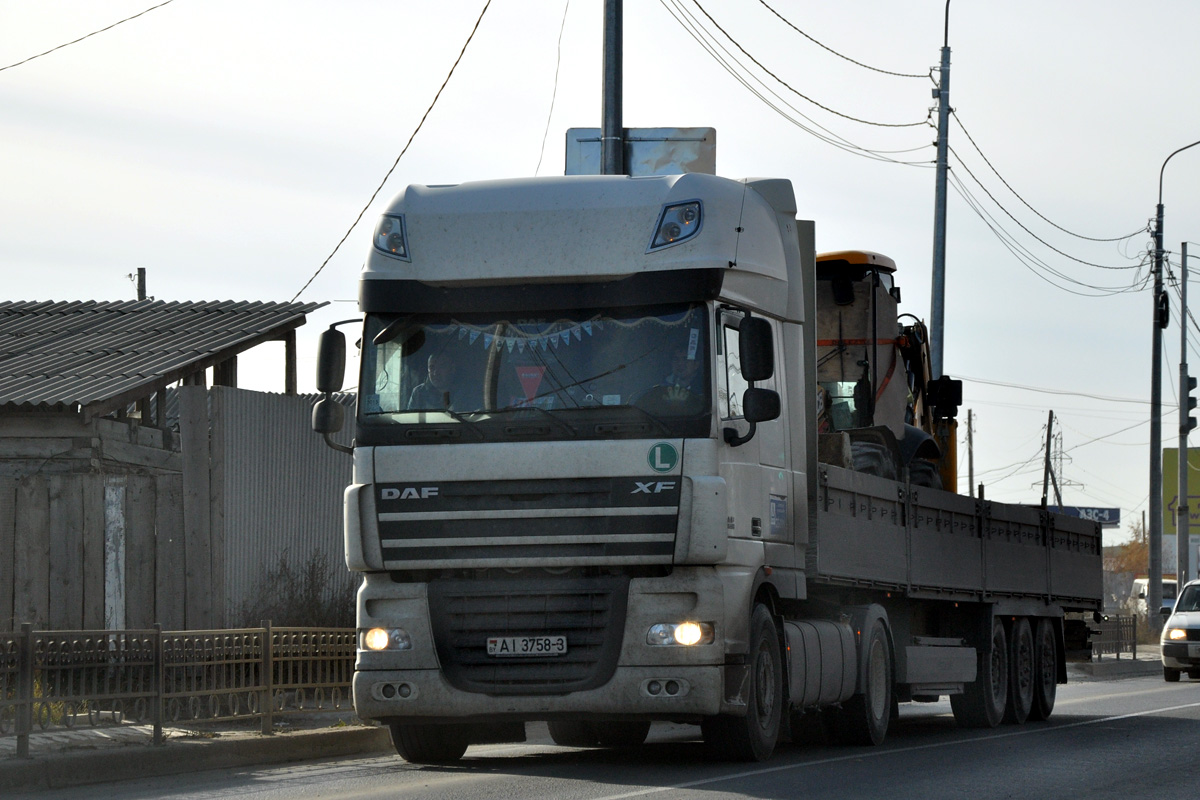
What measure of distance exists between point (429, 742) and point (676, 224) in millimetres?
4007

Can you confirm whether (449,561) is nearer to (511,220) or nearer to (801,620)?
(511,220)

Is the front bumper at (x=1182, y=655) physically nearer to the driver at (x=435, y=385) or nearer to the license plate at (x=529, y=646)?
the license plate at (x=529, y=646)

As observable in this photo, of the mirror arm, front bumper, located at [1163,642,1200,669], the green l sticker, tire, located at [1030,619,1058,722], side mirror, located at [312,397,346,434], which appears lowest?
front bumper, located at [1163,642,1200,669]

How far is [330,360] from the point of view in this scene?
11062mm

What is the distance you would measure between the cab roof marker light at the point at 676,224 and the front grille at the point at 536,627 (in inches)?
84.4

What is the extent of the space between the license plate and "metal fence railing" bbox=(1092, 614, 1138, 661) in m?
25.7

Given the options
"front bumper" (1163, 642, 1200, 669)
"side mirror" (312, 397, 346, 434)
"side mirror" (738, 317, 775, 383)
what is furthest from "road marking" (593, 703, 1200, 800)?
"front bumper" (1163, 642, 1200, 669)

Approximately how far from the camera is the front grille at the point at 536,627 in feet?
34.2

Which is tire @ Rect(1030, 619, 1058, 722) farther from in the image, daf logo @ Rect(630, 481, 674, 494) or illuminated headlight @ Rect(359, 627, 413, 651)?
illuminated headlight @ Rect(359, 627, 413, 651)

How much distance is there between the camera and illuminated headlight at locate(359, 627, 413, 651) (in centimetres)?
1075

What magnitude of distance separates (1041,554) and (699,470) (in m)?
8.96

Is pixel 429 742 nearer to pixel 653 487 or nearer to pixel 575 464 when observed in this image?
pixel 575 464

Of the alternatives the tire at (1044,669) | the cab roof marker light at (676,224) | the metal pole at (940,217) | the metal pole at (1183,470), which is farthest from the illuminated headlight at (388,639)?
the metal pole at (1183,470)

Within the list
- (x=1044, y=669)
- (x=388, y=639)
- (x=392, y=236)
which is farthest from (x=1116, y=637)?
(x=392, y=236)
